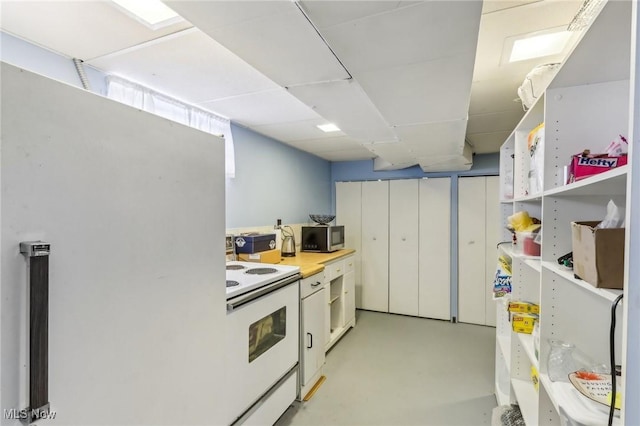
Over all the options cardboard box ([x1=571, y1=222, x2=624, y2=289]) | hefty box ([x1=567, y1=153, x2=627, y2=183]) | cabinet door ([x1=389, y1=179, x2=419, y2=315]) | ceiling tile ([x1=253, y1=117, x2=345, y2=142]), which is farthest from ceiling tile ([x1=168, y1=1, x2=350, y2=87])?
cabinet door ([x1=389, y1=179, x2=419, y2=315])

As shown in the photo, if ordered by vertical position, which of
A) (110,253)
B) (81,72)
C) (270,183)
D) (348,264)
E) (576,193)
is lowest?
(348,264)

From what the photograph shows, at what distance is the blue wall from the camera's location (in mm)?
2836

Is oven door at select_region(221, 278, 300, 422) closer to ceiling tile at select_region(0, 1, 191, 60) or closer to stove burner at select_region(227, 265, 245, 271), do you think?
stove burner at select_region(227, 265, 245, 271)

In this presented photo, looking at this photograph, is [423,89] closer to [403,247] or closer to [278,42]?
[278,42]

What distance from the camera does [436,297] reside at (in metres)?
3.96

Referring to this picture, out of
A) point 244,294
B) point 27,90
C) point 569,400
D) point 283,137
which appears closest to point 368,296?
point 283,137

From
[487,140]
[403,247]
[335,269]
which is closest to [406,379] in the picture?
[335,269]

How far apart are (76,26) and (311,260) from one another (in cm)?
228

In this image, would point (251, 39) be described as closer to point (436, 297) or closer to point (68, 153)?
point (68, 153)

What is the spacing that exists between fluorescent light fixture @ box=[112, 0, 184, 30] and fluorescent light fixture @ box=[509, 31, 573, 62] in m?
1.62

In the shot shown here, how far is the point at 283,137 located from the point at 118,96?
5.41 feet

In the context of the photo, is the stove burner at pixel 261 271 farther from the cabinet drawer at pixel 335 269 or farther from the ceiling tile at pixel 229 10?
the ceiling tile at pixel 229 10

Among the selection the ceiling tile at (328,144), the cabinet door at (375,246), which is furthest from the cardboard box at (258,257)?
the cabinet door at (375,246)

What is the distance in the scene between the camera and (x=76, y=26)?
1.33m
